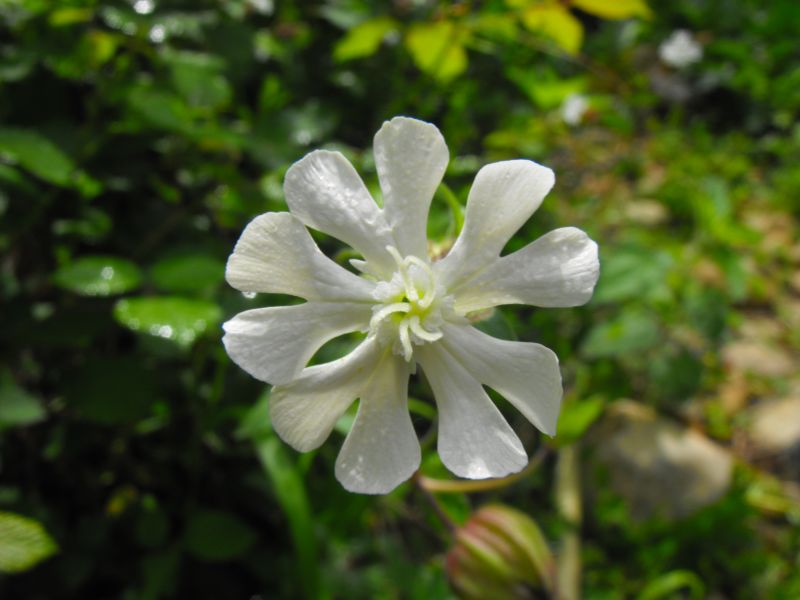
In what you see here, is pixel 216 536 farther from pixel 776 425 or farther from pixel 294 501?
pixel 776 425

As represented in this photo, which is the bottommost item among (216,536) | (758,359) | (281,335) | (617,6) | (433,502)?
(758,359)

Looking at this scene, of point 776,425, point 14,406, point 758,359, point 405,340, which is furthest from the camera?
point 758,359

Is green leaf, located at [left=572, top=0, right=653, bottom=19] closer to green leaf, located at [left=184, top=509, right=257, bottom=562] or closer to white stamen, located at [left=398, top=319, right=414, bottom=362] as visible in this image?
white stamen, located at [left=398, top=319, right=414, bottom=362]

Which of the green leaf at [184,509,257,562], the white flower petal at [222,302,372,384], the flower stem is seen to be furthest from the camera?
the green leaf at [184,509,257,562]

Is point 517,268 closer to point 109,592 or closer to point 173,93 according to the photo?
point 173,93

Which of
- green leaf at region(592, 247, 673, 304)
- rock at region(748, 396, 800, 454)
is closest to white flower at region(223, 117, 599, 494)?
green leaf at region(592, 247, 673, 304)

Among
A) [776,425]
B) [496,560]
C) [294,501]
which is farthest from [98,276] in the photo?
[776,425]
